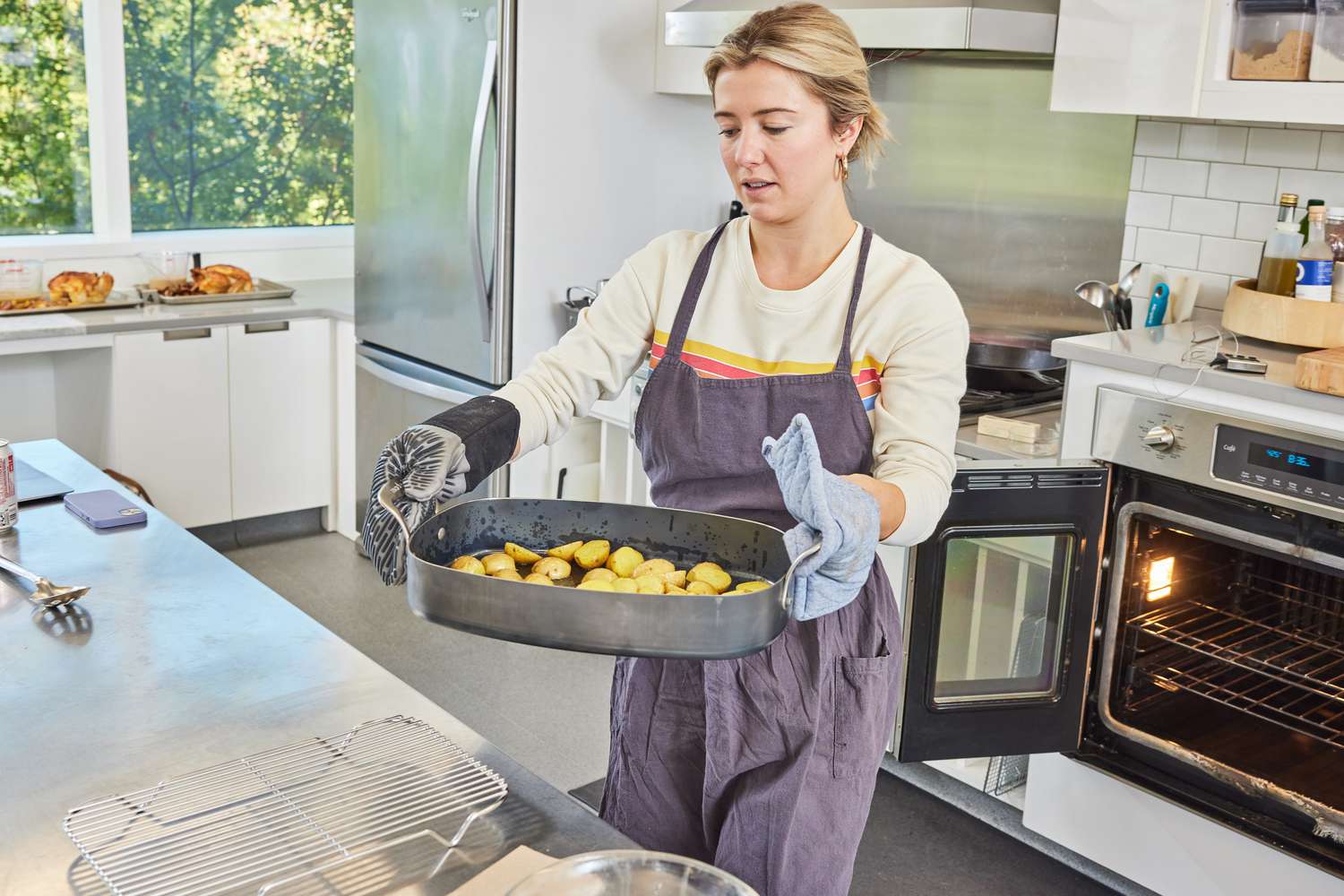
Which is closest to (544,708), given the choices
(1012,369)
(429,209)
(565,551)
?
(1012,369)

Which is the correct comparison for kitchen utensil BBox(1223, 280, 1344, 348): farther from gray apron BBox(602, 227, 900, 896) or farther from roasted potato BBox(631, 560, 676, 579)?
roasted potato BBox(631, 560, 676, 579)

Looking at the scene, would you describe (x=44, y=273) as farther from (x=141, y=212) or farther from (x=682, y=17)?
(x=682, y=17)

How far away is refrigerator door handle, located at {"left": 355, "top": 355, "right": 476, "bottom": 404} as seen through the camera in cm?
390

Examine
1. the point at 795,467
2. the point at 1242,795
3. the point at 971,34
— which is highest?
the point at 971,34

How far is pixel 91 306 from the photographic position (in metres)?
4.11

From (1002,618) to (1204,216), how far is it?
39.3 inches

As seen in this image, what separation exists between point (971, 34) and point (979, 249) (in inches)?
32.0

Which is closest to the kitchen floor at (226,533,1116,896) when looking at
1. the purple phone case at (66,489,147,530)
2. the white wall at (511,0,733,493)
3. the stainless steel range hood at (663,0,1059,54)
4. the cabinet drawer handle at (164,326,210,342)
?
the white wall at (511,0,733,493)

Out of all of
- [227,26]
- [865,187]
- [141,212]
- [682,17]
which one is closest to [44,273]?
[141,212]

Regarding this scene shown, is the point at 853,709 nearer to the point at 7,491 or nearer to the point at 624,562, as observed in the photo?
the point at 624,562

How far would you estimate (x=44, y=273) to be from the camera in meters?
4.34

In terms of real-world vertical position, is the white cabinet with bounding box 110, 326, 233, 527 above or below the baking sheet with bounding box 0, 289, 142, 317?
below

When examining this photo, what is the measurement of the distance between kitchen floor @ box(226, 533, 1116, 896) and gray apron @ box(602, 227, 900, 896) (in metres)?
1.05

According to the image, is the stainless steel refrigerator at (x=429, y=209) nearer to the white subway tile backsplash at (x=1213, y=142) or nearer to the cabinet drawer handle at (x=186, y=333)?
the cabinet drawer handle at (x=186, y=333)
